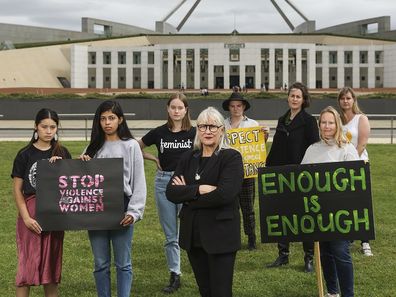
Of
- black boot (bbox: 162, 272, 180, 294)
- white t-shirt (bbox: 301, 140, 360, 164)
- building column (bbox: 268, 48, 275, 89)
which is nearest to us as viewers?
white t-shirt (bbox: 301, 140, 360, 164)

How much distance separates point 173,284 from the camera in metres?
5.06

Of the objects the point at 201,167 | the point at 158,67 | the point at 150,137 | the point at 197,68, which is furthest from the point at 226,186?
the point at 158,67

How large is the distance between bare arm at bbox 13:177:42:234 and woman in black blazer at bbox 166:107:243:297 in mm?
1039

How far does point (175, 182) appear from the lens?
147 inches

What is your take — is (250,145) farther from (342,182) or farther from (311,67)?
(311,67)

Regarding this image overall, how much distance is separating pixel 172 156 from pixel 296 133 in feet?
4.33

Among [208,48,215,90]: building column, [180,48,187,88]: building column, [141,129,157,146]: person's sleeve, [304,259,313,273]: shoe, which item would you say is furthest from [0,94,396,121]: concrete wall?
[180,48,187,88]: building column

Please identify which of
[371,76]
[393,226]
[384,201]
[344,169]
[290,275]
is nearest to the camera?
[344,169]

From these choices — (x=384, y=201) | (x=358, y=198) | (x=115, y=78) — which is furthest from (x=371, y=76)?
(x=358, y=198)

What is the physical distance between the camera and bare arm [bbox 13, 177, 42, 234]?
3.99 meters

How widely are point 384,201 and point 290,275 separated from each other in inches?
166

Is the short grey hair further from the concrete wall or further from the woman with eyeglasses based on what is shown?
the concrete wall

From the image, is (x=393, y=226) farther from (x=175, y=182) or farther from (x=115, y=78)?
(x=115, y=78)

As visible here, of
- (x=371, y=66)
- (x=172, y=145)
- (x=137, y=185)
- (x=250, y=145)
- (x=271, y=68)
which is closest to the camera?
(x=137, y=185)
